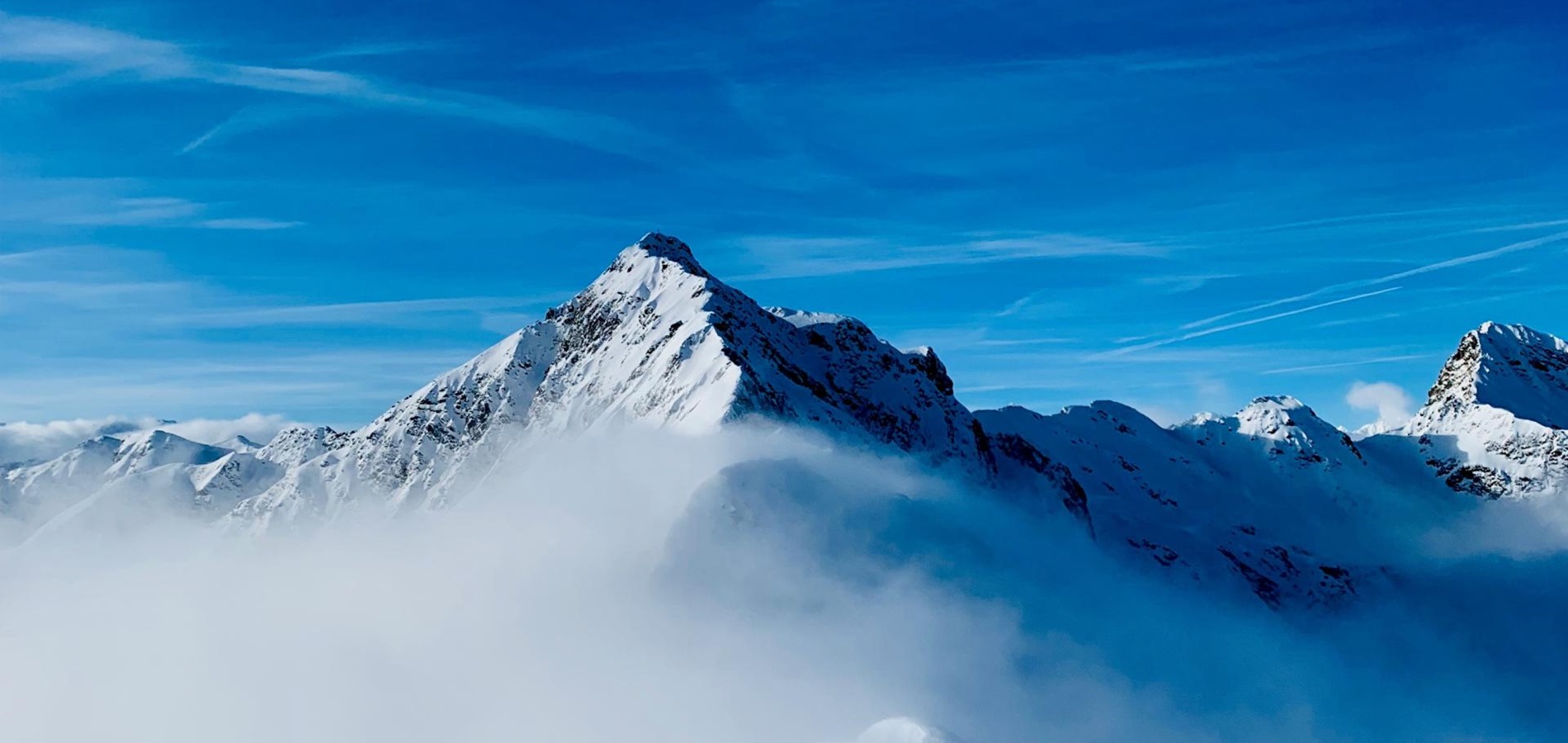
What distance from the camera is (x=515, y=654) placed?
111 metres

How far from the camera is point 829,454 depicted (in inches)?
5236

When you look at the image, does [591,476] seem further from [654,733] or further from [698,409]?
[654,733]

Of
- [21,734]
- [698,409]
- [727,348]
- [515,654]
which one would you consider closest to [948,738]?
[515,654]

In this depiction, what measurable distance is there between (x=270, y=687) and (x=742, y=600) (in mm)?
75472

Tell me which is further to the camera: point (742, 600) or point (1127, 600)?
point (1127, 600)

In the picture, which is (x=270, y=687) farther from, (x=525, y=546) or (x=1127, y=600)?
(x=1127, y=600)

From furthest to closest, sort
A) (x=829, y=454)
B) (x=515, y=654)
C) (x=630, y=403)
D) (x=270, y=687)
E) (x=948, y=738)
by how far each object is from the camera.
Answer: (x=630, y=403) < (x=270, y=687) < (x=829, y=454) < (x=515, y=654) < (x=948, y=738)

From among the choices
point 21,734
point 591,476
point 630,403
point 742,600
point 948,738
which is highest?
point 630,403

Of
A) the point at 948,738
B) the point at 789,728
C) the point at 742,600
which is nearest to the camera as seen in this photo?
the point at 948,738

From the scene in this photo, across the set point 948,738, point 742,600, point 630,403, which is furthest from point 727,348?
point 948,738

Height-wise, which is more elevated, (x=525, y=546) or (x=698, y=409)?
(x=698, y=409)

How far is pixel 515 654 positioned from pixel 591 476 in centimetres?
4008

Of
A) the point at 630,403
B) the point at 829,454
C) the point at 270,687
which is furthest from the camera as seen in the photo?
the point at 630,403

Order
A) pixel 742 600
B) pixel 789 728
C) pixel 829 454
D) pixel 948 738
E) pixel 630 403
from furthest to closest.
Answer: pixel 630 403, pixel 829 454, pixel 742 600, pixel 789 728, pixel 948 738
